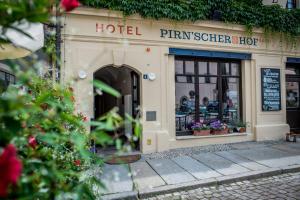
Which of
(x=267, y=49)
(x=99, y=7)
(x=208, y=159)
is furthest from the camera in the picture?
(x=267, y=49)

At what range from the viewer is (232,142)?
36.3 ft

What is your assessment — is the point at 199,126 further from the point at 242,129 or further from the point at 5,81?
the point at 5,81

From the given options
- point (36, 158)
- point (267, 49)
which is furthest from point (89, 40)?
point (36, 158)

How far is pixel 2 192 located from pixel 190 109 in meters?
10.3

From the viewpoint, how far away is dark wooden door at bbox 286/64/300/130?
41.7ft

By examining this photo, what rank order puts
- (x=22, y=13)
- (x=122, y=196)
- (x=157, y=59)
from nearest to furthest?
(x=22, y=13), (x=122, y=196), (x=157, y=59)

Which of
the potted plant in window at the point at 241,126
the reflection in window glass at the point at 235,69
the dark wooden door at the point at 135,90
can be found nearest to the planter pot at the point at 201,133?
the potted plant in window at the point at 241,126

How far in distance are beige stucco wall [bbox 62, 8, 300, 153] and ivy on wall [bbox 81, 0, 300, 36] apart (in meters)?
0.26

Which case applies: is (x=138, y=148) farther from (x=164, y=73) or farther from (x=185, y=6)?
(x=185, y=6)

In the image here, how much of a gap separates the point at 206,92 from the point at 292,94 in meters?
4.26

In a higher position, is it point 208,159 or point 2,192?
point 2,192

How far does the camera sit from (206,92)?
11.1 metres

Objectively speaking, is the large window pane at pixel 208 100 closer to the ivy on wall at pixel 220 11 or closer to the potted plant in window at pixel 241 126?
the potted plant in window at pixel 241 126

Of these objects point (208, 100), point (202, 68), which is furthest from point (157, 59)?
point (208, 100)
